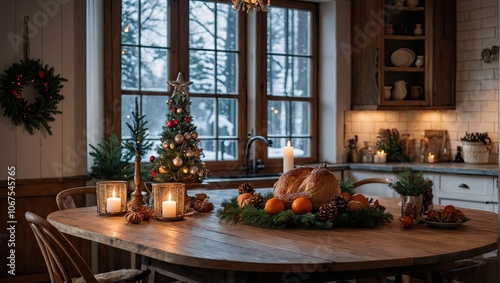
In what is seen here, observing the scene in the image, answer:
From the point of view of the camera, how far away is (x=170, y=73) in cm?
557

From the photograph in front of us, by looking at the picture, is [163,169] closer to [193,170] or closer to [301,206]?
[193,170]

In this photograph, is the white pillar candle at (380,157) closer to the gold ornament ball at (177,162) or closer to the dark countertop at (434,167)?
the dark countertop at (434,167)

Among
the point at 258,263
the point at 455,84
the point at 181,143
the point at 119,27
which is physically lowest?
the point at 258,263

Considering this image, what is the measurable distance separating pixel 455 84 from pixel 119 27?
3.09 m

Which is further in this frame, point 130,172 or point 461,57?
point 461,57

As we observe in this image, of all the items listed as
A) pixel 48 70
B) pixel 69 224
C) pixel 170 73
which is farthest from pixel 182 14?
pixel 69 224

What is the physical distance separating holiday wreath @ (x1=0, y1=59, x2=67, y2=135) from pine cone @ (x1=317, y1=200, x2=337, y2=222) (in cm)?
260

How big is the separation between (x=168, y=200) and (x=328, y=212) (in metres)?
0.73

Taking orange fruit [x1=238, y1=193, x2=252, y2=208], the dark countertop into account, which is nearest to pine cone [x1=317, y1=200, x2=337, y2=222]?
orange fruit [x1=238, y1=193, x2=252, y2=208]

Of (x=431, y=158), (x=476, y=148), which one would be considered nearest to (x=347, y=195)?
(x=476, y=148)

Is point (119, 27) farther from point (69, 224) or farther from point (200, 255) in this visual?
point (200, 255)

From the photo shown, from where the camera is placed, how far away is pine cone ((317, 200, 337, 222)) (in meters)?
2.84

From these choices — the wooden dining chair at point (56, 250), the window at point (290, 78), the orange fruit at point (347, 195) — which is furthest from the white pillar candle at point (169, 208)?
the window at point (290, 78)

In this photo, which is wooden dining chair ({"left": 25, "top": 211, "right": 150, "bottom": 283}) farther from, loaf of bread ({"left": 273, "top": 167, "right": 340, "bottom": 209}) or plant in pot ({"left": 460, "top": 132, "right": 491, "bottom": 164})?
plant in pot ({"left": 460, "top": 132, "right": 491, "bottom": 164})
